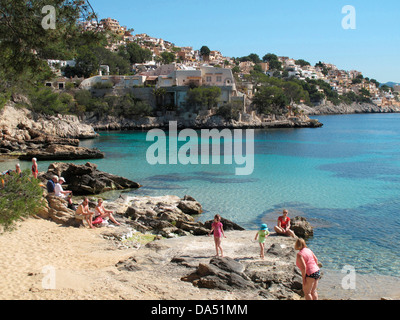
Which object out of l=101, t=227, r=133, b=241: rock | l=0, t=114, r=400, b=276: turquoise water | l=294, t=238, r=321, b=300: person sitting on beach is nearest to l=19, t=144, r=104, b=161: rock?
l=0, t=114, r=400, b=276: turquoise water

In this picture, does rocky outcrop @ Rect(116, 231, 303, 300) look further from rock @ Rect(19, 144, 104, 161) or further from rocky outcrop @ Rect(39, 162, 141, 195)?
rock @ Rect(19, 144, 104, 161)

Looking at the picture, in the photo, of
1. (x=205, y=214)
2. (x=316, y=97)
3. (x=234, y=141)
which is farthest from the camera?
(x=316, y=97)

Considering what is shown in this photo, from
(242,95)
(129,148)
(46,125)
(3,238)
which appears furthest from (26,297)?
(242,95)

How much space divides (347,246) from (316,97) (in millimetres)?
119876

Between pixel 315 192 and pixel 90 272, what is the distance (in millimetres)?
14437

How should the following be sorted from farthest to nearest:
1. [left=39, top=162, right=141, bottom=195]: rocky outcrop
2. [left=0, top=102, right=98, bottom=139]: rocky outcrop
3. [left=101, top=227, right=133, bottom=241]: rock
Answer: [left=0, top=102, right=98, bottom=139]: rocky outcrop < [left=39, top=162, right=141, bottom=195]: rocky outcrop < [left=101, top=227, right=133, bottom=241]: rock

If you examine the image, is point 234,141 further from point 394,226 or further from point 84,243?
point 84,243

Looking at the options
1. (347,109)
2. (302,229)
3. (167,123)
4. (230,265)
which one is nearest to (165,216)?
(302,229)

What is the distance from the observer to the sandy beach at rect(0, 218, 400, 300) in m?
7.24

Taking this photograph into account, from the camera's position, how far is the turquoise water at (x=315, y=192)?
12.2m

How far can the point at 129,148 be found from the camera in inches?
1512

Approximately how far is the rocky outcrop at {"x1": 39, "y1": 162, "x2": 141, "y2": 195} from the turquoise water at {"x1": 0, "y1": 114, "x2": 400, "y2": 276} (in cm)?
134

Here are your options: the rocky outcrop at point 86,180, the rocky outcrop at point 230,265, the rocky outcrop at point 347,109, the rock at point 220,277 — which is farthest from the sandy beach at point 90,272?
the rocky outcrop at point 347,109

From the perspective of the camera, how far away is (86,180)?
1930cm
